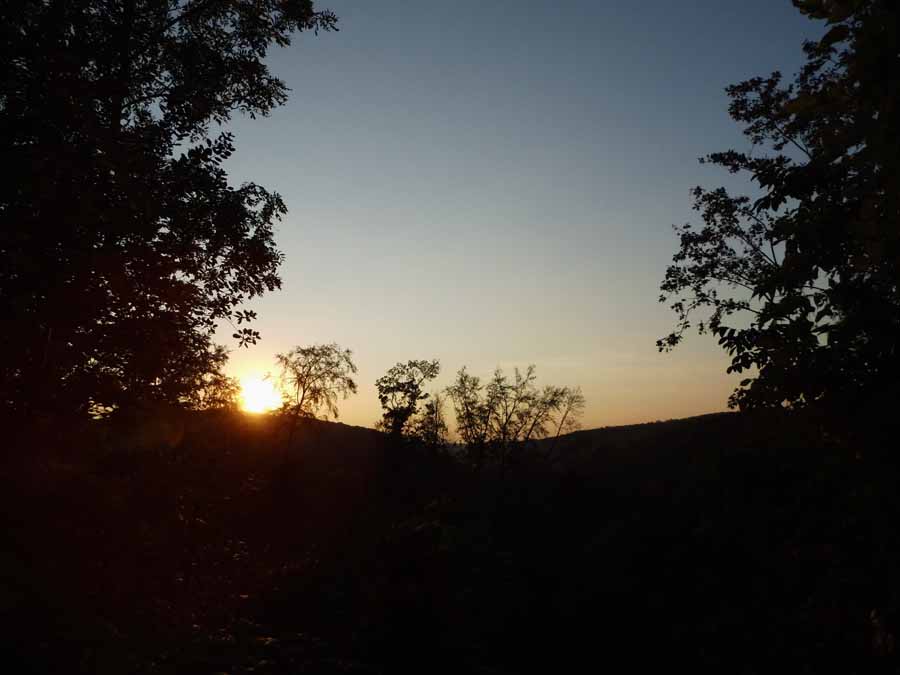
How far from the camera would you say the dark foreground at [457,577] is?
968 cm

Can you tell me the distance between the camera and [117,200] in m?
8.91

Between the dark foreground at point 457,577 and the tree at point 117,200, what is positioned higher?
the tree at point 117,200

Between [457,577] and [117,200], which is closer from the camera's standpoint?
[117,200]

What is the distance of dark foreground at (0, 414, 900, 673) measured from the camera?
968cm

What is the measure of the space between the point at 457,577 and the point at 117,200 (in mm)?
13969

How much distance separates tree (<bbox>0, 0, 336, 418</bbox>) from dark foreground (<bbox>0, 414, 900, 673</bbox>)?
6.02ft

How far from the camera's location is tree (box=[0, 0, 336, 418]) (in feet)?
26.8

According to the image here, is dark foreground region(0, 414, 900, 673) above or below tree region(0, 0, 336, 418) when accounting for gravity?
below

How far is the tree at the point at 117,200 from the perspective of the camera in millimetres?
8172

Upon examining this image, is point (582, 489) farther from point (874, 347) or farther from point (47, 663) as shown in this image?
point (47, 663)

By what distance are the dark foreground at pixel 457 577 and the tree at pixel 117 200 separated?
1.84m

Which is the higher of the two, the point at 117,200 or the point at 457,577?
the point at 117,200

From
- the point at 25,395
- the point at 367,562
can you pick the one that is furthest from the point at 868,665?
the point at 25,395

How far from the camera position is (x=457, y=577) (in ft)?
56.0
